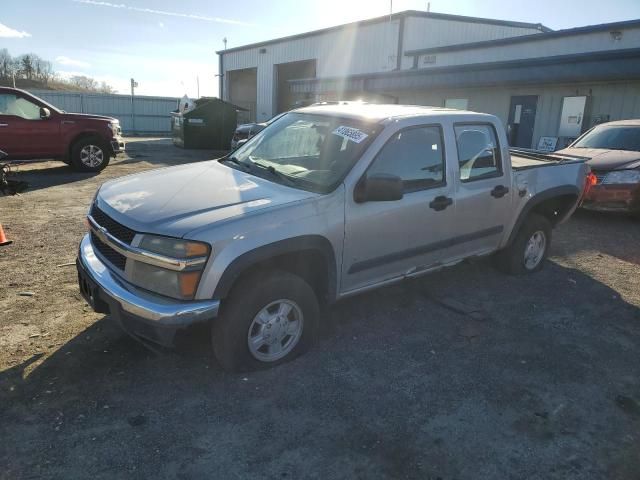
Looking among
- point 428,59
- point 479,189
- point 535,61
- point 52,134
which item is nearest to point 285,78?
point 428,59

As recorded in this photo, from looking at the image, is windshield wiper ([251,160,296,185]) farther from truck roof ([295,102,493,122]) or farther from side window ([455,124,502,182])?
side window ([455,124,502,182])

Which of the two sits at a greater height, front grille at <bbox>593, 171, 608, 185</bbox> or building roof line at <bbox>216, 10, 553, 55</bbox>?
building roof line at <bbox>216, 10, 553, 55</bbox>

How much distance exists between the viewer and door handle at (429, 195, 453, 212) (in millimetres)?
3941

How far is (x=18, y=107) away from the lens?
10766 mm

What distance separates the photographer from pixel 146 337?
2.88 metres

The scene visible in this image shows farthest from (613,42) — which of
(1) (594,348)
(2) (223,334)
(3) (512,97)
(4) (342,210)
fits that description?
(2) (223,334)

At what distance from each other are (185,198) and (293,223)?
0.76m

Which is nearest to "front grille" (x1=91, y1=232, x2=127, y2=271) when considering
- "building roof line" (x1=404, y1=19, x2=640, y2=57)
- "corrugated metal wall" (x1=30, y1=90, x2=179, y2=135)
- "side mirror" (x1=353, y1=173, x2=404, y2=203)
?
"side mirror" (x1=353, y1=173, x2=404, y2=203)

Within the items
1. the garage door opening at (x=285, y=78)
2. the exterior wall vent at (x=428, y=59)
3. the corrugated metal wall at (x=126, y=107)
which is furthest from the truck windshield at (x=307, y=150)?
the corrugated metal wall at (x=126, y=107)

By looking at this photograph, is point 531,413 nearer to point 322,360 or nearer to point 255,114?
point 322,360

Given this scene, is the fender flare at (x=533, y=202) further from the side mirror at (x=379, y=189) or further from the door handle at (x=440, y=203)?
the side mirror at (x=379, y=189)

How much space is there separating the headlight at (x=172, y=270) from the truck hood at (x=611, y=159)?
24.2 ft

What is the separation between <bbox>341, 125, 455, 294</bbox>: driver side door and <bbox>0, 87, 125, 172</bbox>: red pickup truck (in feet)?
33.1

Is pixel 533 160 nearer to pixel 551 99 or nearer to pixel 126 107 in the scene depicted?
pixel 551 99
